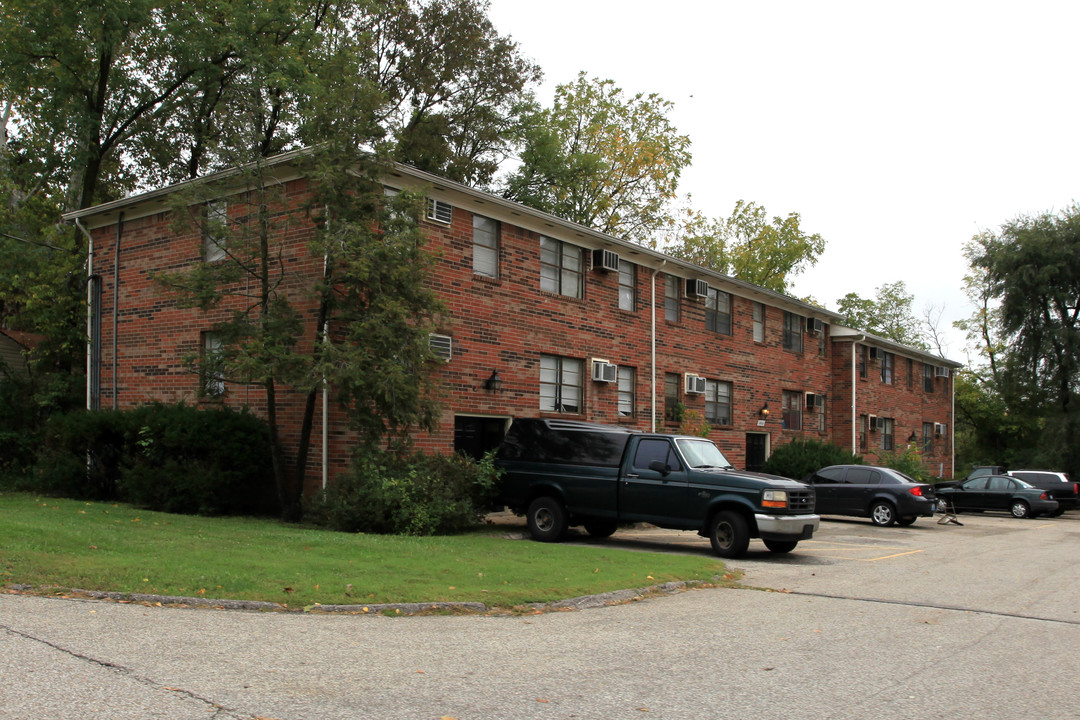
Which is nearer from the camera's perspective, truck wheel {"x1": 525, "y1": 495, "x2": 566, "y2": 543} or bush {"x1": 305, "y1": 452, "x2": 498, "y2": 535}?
bush {"x1": 305, "y1": 452, "x2": 498, "y2": 535}

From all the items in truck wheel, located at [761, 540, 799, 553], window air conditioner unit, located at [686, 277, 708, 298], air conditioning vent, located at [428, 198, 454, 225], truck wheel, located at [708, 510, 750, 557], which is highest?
air conditioning vent, located at [428, 198, 454, 225]

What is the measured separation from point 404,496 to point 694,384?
12.9m

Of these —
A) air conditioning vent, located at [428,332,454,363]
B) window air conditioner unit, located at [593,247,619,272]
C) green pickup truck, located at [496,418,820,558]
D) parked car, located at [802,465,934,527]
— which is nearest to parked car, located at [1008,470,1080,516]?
parked car, located at [802,465,934,527]

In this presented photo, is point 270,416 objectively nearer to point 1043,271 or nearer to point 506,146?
point 506,146

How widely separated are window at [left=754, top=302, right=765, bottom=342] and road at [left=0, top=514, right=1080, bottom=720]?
65.7ft

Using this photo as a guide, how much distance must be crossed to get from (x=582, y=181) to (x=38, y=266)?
21248 millimetres

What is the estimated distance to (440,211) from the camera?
1831cm

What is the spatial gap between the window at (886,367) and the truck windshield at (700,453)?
83.8 ft

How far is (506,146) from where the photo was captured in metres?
36.2

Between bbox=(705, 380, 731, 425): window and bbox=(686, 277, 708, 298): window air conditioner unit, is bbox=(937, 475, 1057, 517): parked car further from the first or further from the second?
bbox=(686, 277, 708, 298): window air conditioner unit

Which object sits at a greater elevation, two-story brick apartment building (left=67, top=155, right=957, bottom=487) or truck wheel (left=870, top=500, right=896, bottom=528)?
two-story brick apartment building (left=67, top=155, right=957, bottom=487)

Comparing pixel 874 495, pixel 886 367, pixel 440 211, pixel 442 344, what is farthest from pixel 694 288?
pixel 886 367

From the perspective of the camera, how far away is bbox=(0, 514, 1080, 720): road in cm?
547

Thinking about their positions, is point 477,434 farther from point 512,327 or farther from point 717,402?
point 717,402
